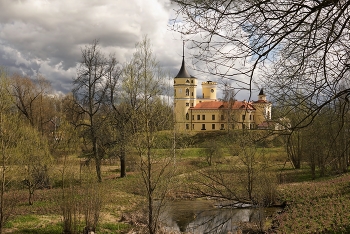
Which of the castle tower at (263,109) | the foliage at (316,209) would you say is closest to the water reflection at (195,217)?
the foliage at (316,209)

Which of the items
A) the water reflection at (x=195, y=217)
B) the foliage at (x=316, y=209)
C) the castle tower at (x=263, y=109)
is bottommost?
the water reflection at (x=195, y=217)

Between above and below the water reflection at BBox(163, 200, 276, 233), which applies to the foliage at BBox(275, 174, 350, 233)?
above

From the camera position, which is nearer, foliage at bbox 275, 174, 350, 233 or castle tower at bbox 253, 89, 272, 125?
castle tower at bbox 253, 89, 272, 125

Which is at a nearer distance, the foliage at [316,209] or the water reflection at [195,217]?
the foliage at [316,209]

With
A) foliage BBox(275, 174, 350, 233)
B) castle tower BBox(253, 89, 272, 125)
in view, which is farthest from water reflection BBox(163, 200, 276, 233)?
castle tower BBox(253, 89, 272, 125)

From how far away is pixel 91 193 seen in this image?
10914 millimetres

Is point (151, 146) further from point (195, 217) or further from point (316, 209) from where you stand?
point (316, 209)

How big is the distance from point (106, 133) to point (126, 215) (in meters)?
10.6

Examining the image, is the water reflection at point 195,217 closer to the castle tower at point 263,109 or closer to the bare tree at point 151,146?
the bare tree at point 151,146

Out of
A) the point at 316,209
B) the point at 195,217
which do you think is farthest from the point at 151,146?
the point at 316,209

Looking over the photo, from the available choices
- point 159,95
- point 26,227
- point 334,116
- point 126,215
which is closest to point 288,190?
point 126,215

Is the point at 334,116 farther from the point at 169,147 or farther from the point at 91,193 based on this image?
the point at 91,193

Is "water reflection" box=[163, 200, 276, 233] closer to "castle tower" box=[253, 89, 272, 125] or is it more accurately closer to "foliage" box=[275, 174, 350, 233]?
"foliage" box=[275, 174, 350, 233]

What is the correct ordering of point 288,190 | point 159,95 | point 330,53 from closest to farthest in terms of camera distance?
1. point 330,53
2. point 159,95
3. point 288,190
